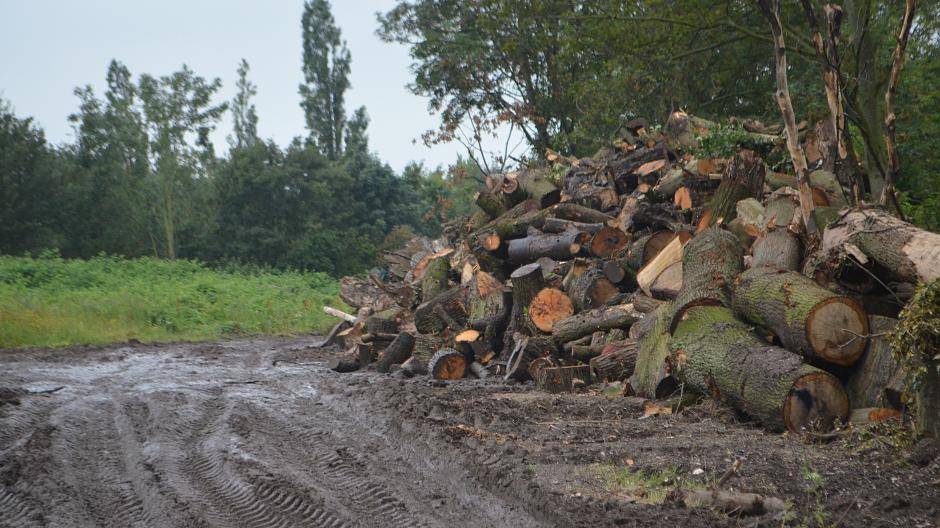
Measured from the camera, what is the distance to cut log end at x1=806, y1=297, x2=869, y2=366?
195 inches

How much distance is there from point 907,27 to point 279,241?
90.4ft

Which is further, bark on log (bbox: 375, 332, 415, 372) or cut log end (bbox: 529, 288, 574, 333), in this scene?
bark on log (bbox: 375, 332, 415, 372)

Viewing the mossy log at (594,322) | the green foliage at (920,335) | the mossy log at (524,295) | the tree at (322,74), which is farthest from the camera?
the tree at (322,74)

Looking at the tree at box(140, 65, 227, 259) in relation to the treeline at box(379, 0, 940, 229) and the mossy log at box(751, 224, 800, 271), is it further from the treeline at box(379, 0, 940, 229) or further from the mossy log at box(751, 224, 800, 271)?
the mossy log at box(751, 224, 800, 271)

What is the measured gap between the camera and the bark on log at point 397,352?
30.9ft

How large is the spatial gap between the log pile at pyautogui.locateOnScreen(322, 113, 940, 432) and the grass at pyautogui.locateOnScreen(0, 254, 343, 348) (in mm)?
4563

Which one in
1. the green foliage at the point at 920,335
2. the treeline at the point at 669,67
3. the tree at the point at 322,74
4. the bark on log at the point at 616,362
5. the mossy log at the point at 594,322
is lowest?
the bark on log at the point at 616,362

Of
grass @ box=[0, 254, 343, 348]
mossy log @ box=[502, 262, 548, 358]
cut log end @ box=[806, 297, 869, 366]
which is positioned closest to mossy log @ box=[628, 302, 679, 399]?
cut log end @ box=[806, 297, 869, 366]

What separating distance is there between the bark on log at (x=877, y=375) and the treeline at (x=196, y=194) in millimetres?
23814

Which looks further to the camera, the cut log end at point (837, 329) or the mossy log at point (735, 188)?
the mossy log at point (735, 188)

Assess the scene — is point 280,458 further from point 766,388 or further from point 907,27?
point 907,27

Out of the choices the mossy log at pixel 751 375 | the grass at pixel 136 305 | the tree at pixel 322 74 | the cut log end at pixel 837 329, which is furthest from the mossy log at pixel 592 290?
the tree at pixel 322 74

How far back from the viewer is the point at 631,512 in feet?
11.5

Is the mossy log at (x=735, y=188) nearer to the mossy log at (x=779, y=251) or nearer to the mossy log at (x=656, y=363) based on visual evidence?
the mossy log at (x=779, y=251)
